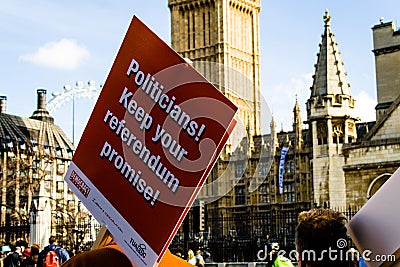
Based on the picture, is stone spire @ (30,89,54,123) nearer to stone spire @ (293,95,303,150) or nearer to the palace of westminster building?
the palace of westminster building

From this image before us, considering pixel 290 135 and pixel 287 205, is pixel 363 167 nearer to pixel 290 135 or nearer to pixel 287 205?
pixel 287 205

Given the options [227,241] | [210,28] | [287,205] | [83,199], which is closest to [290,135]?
[287,205]

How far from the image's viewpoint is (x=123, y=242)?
6.58ft

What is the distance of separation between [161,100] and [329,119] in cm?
1900

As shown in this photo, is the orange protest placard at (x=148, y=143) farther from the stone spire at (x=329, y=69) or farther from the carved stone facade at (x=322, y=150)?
the stone spire at (x=329, y=69)

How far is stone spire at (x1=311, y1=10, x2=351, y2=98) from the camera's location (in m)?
20.8

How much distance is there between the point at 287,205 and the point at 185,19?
2623 centimetres

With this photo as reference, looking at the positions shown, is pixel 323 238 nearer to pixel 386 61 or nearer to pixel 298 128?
pixel 386 61

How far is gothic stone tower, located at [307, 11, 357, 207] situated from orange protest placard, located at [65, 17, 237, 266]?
17871 millimetres

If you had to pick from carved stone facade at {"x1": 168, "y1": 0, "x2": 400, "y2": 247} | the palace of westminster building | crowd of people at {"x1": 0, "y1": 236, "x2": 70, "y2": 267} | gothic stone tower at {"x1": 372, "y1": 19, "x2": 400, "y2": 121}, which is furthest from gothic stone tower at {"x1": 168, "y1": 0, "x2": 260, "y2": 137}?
crowd of people at {"x1": 0, "y1": 236, "x2": 70, "y2": 267}

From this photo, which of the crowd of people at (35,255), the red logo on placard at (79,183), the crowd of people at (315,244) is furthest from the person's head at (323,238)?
the crowd of people at (35,255)

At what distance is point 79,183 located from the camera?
229cm

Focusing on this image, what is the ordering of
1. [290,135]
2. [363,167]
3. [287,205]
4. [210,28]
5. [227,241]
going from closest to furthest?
[363,167] < [227,241] < [287,205] < [290,135] < [210,28]

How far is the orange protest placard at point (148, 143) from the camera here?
5.91ft
